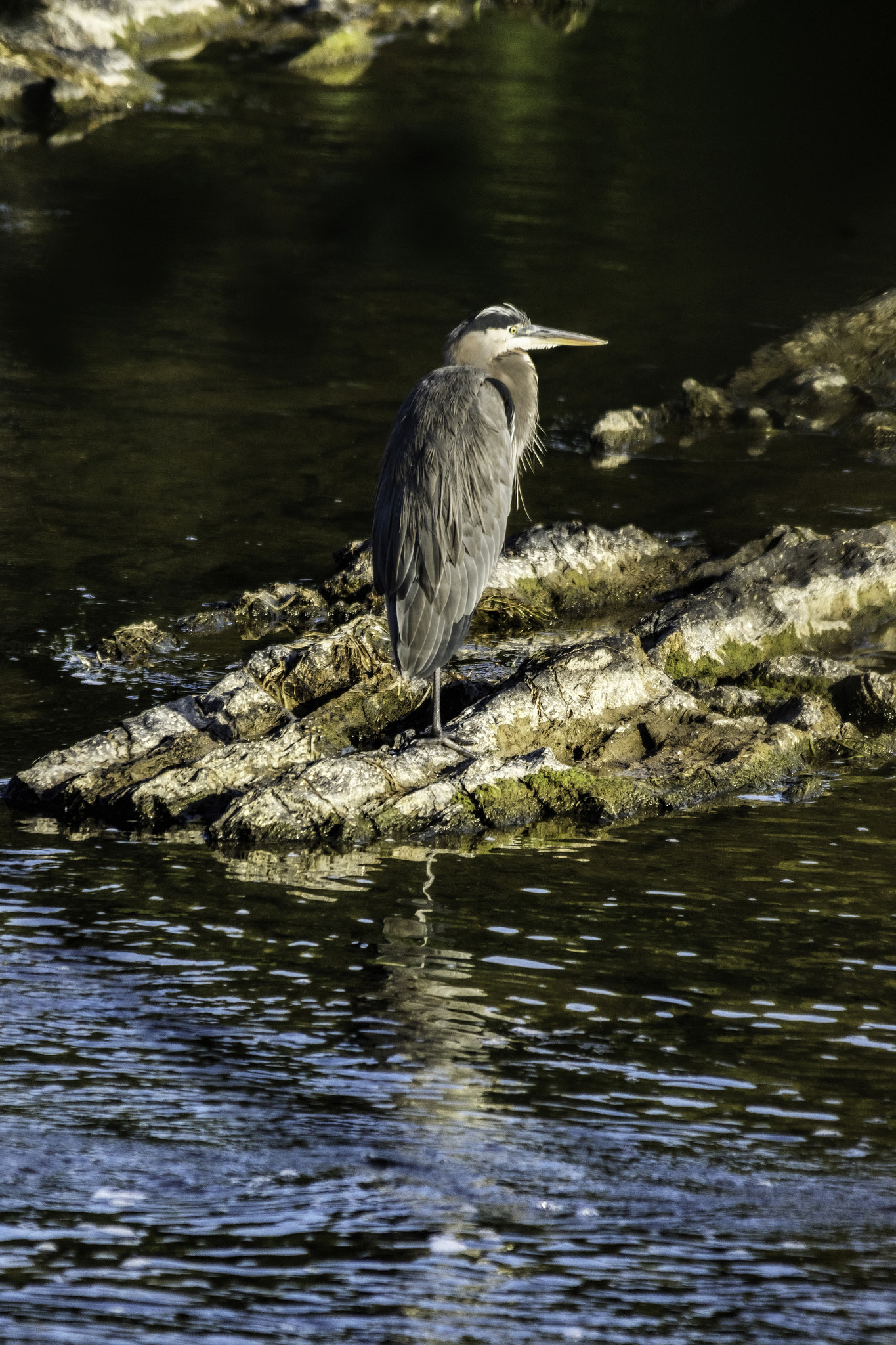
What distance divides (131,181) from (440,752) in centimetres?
1632

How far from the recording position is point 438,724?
21.1ft

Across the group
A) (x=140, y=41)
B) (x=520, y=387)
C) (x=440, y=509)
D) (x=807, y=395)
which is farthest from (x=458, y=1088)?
(x=140, y=41)

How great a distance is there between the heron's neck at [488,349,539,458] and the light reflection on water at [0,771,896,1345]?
2284 millimetres

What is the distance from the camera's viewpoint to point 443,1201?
12.4 ft

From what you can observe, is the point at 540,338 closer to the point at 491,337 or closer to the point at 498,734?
the point at 491,337

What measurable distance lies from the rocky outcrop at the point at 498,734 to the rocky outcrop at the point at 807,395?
435 centimetres

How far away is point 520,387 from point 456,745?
214 cm

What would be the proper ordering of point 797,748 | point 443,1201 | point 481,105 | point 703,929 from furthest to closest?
point 481,105, point 797,748, point 703,929, point 443,1201

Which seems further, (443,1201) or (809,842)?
(809,842)

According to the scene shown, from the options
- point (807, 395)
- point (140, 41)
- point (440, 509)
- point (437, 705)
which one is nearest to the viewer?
point (437, 705)

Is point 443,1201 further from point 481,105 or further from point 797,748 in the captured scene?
point 481,105

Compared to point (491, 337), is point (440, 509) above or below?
below

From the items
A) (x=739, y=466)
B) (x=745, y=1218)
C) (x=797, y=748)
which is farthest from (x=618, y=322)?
(x=745, y=1218)

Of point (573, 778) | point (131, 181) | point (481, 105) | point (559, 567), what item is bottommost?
point (573, 778)
